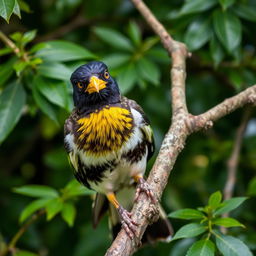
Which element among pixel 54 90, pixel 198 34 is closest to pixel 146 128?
pixel 54 90

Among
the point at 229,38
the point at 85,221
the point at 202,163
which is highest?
the point at 229,38

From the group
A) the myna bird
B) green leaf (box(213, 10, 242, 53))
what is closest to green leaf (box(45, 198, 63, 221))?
the myna bird

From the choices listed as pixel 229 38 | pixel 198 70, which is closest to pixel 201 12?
pixel 229 38

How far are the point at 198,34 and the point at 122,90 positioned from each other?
787 mm

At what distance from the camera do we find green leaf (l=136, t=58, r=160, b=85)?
4768 mm

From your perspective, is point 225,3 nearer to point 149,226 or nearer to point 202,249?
point 149,226

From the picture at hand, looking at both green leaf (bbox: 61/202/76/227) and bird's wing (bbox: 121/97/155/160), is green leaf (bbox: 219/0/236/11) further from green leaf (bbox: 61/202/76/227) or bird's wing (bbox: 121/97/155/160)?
green leaf (bbox: 61/202/76/227)

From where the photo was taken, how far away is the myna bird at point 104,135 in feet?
12.9

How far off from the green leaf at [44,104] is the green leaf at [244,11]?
1.77 m

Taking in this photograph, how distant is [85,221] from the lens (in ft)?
18.3

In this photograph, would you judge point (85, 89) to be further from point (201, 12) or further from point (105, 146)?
point (201, 12)

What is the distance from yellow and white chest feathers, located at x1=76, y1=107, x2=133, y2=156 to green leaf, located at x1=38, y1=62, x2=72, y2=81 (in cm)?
36

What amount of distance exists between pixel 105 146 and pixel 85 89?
45 centimetres

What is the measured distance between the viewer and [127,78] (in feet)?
15.9
